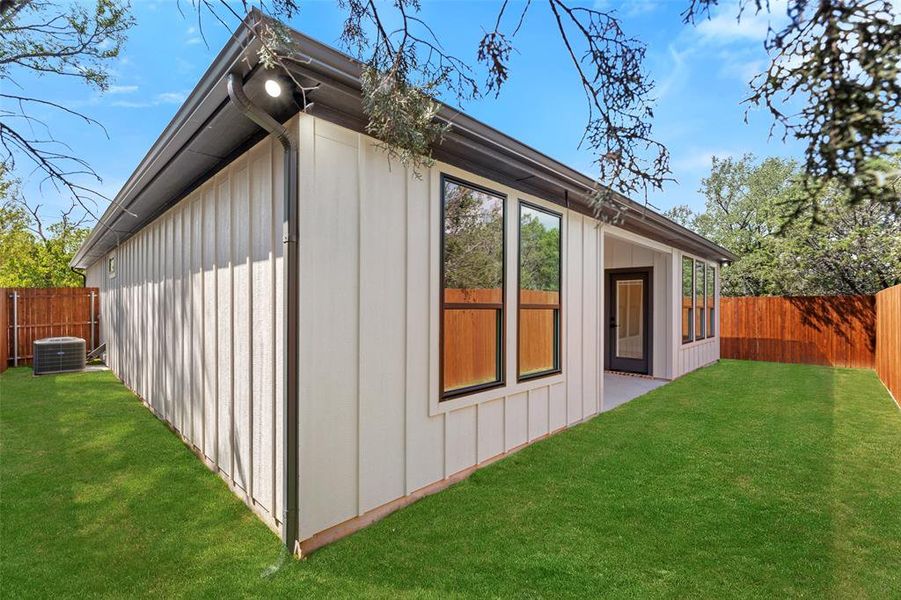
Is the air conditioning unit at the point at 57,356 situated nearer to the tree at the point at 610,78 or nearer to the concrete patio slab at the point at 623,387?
the tree at the point at 610,78

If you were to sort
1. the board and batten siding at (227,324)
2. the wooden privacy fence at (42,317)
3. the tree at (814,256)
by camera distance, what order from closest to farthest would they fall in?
the board and batten siding at (227,324), the wooden privacy fence at (42,317), the tree at (814,256)

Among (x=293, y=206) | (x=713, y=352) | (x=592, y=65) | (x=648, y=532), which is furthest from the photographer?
(x=713, y=352)

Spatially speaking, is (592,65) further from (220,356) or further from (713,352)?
(713,352)

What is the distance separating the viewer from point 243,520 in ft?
9.60

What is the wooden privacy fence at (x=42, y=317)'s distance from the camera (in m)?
9.85

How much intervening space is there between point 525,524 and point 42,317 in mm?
12754

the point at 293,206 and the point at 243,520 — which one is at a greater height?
the point at 293,206

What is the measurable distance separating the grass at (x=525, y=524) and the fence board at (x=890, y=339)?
2.48 m

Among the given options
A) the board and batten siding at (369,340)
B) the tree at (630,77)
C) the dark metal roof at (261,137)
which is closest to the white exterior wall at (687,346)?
the dark metal roof at (261,137)

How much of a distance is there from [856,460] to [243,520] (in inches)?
210

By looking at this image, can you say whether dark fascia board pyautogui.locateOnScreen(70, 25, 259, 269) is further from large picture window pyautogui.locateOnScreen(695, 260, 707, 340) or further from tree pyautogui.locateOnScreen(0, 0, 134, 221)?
large picture window pyautogui.locateOnScreen(695, 260, 707, 340)

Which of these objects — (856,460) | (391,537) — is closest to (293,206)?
(391,537)

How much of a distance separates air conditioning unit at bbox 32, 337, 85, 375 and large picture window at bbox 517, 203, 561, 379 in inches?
364

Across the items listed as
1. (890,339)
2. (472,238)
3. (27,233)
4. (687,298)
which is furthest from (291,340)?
(890,339)
